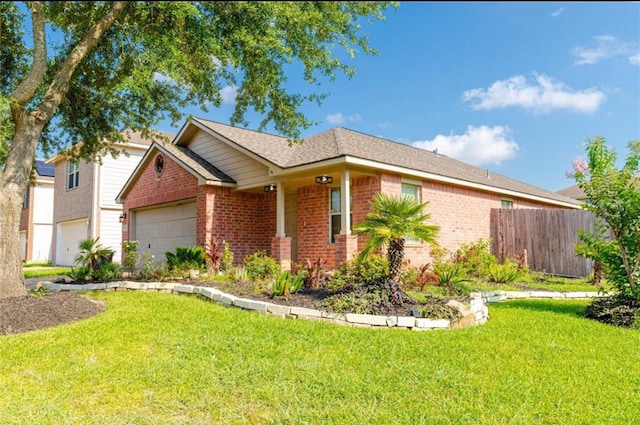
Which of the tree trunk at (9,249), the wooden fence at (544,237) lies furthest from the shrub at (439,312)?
the wooden fence at (544,237)

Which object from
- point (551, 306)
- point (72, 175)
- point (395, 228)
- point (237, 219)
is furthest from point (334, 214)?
point (72, 175)

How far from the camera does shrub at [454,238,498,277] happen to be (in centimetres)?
1243

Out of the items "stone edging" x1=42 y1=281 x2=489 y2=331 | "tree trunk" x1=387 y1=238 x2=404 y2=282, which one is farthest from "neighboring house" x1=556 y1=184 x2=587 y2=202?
"tree trunk" x1=387 y1=238 x2=404 y2=282

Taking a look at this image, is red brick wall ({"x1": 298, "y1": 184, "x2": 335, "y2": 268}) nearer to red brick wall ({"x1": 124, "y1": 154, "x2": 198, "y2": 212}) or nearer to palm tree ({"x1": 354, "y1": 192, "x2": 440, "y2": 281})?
red brick wall ({"x1": 124, "y1": 154, "x2": 198, "y2": 212})

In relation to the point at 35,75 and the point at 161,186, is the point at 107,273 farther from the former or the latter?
the point at 35,75

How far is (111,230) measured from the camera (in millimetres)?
21062

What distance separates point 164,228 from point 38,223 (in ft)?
53.4

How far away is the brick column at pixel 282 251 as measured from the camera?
37.9 feet

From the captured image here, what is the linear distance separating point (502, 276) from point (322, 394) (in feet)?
28.5

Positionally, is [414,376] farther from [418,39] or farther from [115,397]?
[418,39]

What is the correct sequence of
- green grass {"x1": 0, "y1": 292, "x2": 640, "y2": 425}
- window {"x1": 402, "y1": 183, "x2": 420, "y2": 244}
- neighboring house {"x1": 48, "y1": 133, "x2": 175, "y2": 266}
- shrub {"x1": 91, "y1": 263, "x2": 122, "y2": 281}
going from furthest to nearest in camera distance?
1. neighboring house {"x1": 48, "y1": 133, "x2": 175, "y2": 266}
2. window {"x1": 402, "y1": 183, "x2": 420, "y2": 244}
3. shrub {"x1": 91, "y1": 263, "x2": 122, "y2": 281}
4. green grass {"x1": 0, "y1": 292, "x2": 640, "y2": 425}

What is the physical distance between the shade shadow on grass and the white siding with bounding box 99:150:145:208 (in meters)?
18.1

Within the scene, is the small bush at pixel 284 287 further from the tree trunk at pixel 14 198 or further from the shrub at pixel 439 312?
the tree trunk at pixel 14 198

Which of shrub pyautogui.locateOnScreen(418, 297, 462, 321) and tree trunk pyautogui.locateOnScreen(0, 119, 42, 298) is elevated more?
tree trunk pyautogui.locateOnScreen(0, 119, 42, 298)
